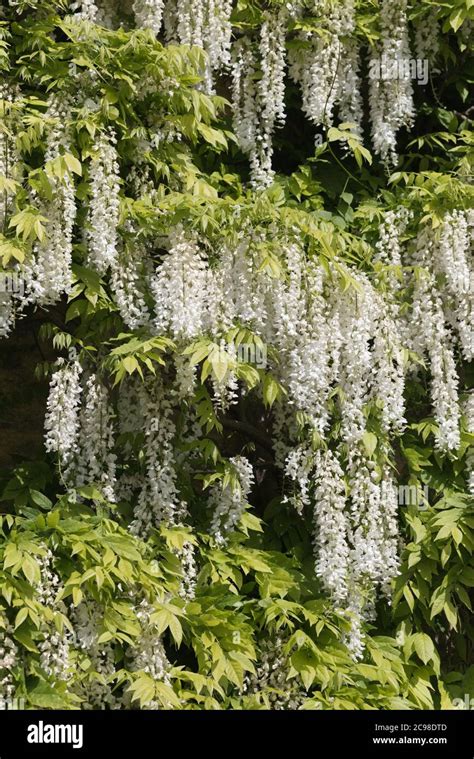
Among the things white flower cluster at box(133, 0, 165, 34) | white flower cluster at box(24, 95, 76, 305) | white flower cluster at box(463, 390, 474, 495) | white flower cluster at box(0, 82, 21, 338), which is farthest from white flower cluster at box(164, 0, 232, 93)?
white flower cluster at box(463, 390, 474, 495)

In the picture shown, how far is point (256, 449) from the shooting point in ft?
19.6

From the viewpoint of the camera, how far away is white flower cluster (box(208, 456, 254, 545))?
17.5ft

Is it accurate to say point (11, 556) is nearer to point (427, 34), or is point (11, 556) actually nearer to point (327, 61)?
point (327, 61)

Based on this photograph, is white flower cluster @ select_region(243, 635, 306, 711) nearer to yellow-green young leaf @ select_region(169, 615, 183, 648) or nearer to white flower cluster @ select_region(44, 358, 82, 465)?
yellow-green young leaf @ select_region(169, 615, 183, 648)

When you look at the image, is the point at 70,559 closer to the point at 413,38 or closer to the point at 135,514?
the point at 135,514

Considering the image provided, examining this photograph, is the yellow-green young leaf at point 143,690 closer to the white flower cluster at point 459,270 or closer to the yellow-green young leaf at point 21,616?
the yellow-green young leaf at point 21,616

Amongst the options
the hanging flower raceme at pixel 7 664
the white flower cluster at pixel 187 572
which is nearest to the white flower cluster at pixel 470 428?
the white flower cluster at pixel 187 572

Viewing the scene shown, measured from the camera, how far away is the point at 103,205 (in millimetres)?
5094

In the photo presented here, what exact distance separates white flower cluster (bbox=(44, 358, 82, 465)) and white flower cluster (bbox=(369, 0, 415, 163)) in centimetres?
214

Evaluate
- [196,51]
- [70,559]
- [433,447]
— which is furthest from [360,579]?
[196,51]

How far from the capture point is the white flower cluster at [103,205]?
509 cm

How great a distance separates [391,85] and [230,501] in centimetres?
240

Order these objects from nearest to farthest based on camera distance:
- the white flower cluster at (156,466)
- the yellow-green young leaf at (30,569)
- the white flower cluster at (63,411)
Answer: the yellow-green young leaf at (30,569) < the white flower cluster at (63,411) < the white flower cluster at (156,466)

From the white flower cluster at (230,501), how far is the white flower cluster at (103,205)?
1.12 meters
